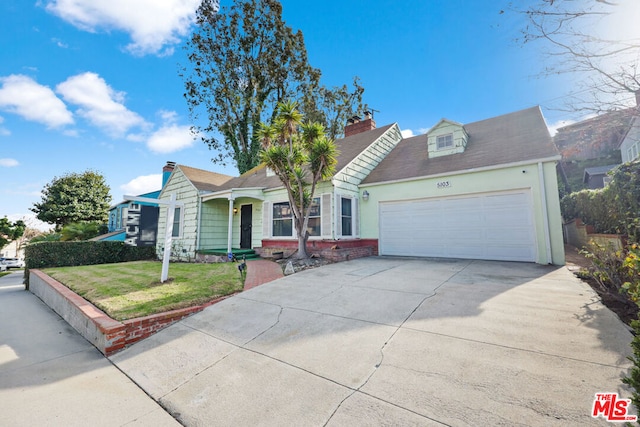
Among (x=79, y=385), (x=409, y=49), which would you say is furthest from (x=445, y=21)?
(x=79, y=385)

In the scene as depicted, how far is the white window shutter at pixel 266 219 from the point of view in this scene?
1159 centimetres

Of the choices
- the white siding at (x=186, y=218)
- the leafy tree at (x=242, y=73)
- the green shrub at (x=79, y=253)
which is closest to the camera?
the green shrub at (x=79, y=253)

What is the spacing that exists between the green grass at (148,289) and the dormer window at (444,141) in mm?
9242

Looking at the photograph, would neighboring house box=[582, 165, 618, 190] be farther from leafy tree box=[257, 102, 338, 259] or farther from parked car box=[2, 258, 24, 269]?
parked car box=[2, 258, 24, 269]

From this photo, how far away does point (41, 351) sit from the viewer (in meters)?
4.02

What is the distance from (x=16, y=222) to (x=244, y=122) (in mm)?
18934

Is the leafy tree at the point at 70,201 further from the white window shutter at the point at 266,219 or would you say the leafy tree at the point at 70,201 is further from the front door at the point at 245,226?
the white window shutter at the point at 266,219

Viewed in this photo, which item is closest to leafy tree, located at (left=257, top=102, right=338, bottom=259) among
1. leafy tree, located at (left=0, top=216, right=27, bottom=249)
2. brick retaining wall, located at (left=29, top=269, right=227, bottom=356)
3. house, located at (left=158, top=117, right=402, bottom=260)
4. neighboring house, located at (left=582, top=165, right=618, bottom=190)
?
house, located at (left=158, top=117, right=402, bottom=260)

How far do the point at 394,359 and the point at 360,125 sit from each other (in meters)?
14.6

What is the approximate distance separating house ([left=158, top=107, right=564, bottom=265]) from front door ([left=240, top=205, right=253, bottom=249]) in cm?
5

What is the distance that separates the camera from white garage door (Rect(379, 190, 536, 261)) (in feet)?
25.8

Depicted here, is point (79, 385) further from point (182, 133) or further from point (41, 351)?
point (182, 133)

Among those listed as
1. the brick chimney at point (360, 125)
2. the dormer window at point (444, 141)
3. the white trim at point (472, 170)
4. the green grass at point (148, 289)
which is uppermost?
the brick chimney at point (360, 125)

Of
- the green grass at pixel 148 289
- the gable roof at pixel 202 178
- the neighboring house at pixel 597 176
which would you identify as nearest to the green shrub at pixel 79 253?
the green grass at pixel 148 289
